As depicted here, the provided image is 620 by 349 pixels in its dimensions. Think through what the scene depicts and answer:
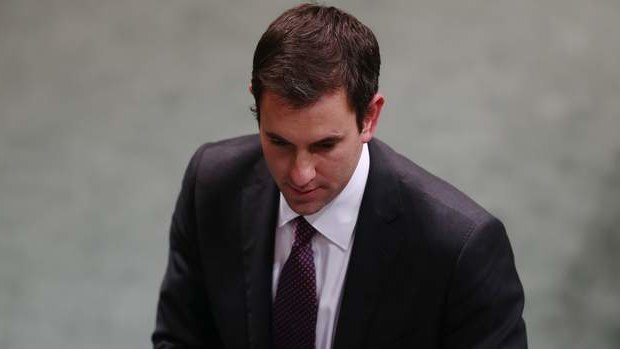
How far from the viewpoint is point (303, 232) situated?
74.2 inches

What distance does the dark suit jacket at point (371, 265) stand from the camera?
1774 millimetres

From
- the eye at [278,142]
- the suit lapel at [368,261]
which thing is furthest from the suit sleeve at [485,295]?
the eye at [278,142]

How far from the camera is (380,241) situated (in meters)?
1.84

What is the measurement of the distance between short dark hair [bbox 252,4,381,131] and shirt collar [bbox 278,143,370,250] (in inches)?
7.0

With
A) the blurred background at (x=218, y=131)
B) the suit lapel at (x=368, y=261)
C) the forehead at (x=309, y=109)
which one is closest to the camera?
the forehead at (x=309, y=109)

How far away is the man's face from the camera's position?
1.62 m

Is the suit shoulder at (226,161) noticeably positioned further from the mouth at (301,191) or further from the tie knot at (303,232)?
the mouth at (301,191)

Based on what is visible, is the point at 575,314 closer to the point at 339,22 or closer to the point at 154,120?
the point at 154,120

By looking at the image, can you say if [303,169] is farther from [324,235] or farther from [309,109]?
[324,235]

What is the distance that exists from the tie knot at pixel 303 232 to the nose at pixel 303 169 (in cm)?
24

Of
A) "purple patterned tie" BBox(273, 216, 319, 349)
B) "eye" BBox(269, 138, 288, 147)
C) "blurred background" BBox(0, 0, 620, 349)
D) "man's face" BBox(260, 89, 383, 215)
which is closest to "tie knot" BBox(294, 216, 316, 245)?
"purple patterned tie" BBox(273, 216, 319, 349)

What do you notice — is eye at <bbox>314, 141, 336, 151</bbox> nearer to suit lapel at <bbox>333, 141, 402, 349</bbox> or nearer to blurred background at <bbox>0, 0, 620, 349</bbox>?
suit lapel at <bbox>333, 141, 402, 349</bbox>

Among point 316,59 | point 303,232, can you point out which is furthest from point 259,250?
point 316,59

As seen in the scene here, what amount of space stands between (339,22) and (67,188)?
5.25 ft
